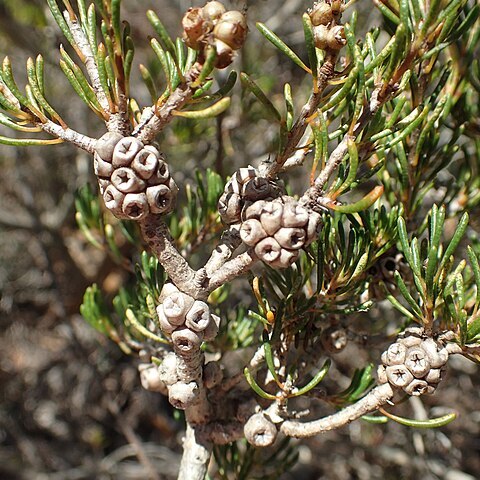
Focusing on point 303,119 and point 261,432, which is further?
point 261,432

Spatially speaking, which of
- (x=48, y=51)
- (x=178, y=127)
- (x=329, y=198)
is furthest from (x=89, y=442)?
(x=329, y=198)

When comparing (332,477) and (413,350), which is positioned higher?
(413,350)

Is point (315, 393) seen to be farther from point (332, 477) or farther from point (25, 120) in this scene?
point (332, 477)

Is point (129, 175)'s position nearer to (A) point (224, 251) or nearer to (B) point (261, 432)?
(A) point (224, 251)

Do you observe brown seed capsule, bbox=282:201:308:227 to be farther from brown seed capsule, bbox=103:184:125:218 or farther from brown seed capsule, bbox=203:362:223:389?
brown seed capsule, bbox=203:362:223:389

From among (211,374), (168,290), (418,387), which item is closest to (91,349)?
(211,374)

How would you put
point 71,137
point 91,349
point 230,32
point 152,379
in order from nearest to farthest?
1. point 230,32
2. point 71,137
3. point 152,379
4. point 91,349
